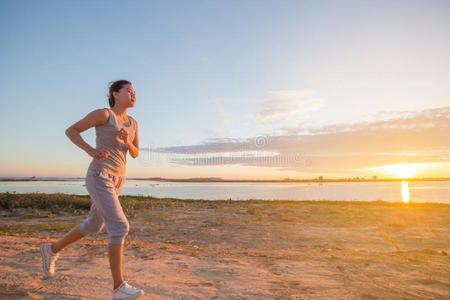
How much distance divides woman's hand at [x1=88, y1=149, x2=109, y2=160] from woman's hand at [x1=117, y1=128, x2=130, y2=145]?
0.23 meters

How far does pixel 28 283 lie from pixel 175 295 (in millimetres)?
1820

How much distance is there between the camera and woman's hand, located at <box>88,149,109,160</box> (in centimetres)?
272

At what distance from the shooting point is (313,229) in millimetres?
9898

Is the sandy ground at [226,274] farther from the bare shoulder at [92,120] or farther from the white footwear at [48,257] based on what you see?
the bare shoulder at [92,120]

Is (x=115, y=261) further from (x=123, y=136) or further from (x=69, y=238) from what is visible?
(x=123, y=136)

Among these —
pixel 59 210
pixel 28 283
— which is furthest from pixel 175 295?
pixel 59 210

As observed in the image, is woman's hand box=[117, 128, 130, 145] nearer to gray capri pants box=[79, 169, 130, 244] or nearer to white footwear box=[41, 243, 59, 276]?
gray capri pants box=[79, 169, 130, 244]

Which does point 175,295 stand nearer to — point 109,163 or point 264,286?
point 264,286

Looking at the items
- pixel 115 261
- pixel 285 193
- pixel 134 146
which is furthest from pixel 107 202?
pixel 285 193

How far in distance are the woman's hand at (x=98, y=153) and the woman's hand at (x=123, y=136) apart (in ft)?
0.75

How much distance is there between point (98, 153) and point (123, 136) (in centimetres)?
31

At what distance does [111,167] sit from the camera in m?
2.88

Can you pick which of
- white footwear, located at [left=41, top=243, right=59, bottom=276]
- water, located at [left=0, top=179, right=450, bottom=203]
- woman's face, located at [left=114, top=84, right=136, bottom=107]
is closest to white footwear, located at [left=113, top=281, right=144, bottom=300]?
white footwear, located at [left=41, top=243, right=59, bottom=276]

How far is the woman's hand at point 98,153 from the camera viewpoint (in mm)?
2725
